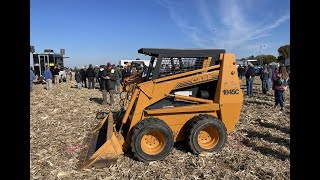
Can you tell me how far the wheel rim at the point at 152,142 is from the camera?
5.95m

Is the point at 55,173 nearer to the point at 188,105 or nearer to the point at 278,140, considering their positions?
the point at 188,105

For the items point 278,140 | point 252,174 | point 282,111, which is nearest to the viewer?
point 252,174

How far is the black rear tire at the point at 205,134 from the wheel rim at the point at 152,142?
57cm

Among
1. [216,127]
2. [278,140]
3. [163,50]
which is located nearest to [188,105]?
[216,127]

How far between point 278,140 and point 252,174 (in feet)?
7.68

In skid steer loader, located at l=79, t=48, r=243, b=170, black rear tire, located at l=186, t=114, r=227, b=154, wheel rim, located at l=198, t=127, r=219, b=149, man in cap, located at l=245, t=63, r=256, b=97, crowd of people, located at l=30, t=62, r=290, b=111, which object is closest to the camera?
skid steer loader, located at l=79, t=48, r=243, b=170

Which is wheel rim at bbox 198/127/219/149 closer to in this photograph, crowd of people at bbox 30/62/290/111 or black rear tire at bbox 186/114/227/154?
black rear tire at bbox 186/114/227/154

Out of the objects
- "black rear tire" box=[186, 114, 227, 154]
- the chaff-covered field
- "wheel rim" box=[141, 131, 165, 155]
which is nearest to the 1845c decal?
"black rear tire" box=[186, 114, 227, 154]

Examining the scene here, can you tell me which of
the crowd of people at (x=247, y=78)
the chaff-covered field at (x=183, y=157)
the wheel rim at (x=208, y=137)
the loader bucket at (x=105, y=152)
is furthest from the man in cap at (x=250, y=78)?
the loader bucket at (x=105, y=152)

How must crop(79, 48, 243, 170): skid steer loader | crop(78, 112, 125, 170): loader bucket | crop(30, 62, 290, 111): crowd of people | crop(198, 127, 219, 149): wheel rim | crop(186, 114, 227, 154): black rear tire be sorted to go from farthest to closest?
crop(30, 62, 290, 111): crowd of people < crop(198, 127, 219, 149): wheel rim < crop(186, 114, 227, 154): black rear tire < crop(79, 48, 243, 170): skid steer loader < crop(78, 112, 125, 170): loader bucket

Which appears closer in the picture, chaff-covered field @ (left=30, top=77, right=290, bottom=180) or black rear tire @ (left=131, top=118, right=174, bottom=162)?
chaff-covered field @ (left=30, top=77, right=290, bottom=180)

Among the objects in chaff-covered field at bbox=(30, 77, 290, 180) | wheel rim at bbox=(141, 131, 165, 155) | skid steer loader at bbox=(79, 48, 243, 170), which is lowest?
chaff-covered field at bbox=(30, 77, 290, 180)

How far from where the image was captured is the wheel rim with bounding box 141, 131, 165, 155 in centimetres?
595
